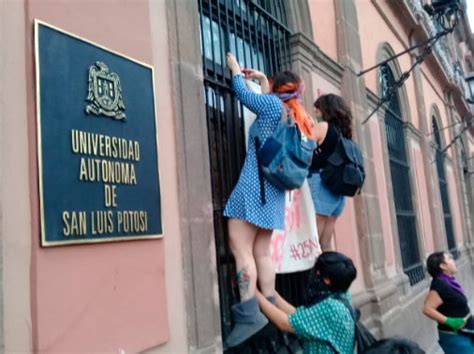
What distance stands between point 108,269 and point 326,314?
3.79ft

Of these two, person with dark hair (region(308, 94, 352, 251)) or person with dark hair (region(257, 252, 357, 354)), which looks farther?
person with dark hair (region(308, 94, 352, 251))

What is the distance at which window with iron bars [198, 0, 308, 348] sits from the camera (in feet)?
11.8

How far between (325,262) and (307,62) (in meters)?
2.86

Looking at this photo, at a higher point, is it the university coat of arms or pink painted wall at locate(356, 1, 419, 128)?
pink painted wall at locate(356, 1, 419, 128)

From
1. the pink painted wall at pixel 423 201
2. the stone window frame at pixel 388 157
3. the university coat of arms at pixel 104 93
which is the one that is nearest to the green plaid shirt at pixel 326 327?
Answer: the university coat of arms at pixel 104 93

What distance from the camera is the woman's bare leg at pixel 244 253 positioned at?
3041 mm

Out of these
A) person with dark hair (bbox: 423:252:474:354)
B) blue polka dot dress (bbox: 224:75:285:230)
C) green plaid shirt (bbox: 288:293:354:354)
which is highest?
blue polka dot dress (bbox: 224:75:285:230)

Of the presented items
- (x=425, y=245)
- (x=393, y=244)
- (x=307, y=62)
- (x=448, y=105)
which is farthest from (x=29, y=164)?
(x=448, y=105)

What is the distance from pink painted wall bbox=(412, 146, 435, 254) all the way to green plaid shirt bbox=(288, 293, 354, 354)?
727cm

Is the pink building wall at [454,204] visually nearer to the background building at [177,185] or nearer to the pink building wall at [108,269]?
the background building at [177,185]

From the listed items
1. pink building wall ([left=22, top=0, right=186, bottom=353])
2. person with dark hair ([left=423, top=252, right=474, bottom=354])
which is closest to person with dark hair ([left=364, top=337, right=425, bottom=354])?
pink building wall ([left=22, top=0, right=186, bottom=353])

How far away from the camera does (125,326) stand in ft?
8.00

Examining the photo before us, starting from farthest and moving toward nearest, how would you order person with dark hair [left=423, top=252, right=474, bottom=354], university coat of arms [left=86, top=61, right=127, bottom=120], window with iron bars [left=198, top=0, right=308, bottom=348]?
person with dark hair [left=423, top=252, right=474, bottom=354] < window with iron bars [left=198, top=0, right=308, bottom=348] < university coat of arms [left=86, top=61, right=127, bottom=120]

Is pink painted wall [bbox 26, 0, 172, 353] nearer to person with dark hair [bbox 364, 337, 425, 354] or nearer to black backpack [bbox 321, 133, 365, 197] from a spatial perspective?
person with dark hair [bbox 364, 337, 425, 354]
